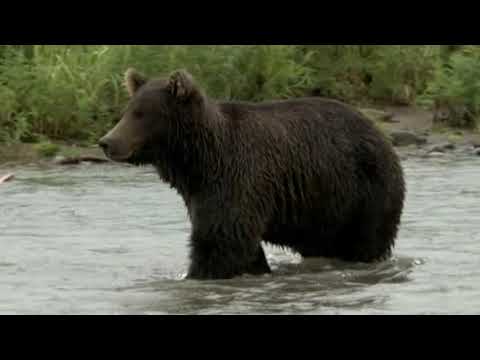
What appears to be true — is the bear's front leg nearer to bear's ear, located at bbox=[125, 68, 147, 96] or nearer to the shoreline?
bear's ear, located at bbox=[125, 68, 147, 96]

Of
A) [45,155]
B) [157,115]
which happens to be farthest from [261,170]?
[45,155]

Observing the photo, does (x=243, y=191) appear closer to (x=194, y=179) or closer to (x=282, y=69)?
(x=194, y=179)

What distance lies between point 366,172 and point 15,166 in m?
6.17

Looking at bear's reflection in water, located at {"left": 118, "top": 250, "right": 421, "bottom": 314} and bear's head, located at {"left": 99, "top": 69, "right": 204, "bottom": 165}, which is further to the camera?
bear's head, located at {"left": 99, "top": 69, "right": 204, "bottom": 165}

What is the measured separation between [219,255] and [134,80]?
1.33 meters

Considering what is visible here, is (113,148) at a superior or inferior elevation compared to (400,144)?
superior

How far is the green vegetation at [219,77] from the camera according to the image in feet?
49.1

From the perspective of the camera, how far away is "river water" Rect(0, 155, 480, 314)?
7.87m

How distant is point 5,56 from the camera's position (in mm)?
15523

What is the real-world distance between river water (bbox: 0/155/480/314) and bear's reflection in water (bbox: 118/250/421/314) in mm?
12

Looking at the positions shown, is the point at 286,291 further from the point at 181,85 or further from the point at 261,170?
the point at 181,85

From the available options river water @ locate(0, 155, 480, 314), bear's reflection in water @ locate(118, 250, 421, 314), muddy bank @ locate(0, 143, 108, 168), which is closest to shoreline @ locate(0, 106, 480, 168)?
muddy bank @ locate(0, 143, 108, 168)

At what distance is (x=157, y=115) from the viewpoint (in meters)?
8.27

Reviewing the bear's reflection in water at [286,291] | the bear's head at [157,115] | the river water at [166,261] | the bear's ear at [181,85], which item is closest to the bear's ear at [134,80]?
the bear's head at [157,115]
